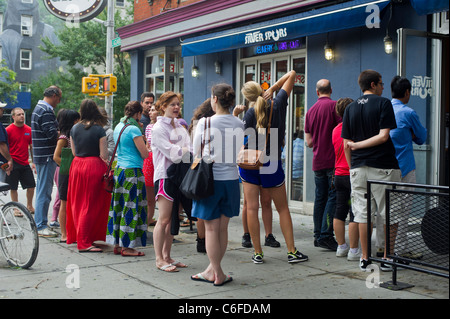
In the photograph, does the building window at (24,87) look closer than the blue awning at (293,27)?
No

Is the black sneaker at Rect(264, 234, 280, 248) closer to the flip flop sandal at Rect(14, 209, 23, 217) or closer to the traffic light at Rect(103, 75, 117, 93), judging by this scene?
the flip flop sandal at Rect(14, 209, 23, 217)

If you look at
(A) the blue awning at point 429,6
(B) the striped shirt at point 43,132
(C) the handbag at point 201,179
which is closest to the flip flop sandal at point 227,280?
(C) the handbag at point 201,179

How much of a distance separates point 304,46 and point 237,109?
4178 millimetres

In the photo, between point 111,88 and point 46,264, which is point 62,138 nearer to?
point 46,264

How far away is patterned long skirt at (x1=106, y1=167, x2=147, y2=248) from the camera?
6277mm

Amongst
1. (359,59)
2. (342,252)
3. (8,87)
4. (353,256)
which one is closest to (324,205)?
(342,252)

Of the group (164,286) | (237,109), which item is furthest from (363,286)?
(237,109)

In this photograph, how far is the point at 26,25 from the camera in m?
50.6

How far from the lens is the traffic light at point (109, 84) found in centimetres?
1438

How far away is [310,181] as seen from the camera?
9539 millimetres

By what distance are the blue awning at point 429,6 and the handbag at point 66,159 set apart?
4.83m

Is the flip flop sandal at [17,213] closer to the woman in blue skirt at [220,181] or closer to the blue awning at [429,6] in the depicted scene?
the woman in blue skirt at [220,181]

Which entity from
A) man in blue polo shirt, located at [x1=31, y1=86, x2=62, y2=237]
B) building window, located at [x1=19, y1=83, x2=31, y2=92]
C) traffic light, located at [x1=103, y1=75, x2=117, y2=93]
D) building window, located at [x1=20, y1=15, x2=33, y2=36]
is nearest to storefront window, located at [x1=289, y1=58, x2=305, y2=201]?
man in blue polo shirt, located at [x1=31, y1=86, x2=62, y2=237]
